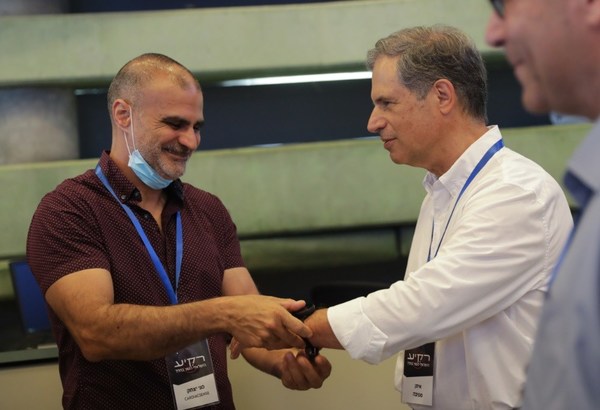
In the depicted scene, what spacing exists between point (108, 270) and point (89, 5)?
250 cm

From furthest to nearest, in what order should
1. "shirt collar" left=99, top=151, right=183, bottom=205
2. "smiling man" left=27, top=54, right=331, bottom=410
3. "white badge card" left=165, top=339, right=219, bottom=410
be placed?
"shirt collar" left=99, top=151, right=183, bottom=205 < "white badge card" left=165, top=339, right=219, bottom=410 < "smiling man" left=27, top=54, right=331, bottom=410

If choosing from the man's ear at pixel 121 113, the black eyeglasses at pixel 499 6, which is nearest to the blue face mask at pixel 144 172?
the man's ear at pixel 121 113

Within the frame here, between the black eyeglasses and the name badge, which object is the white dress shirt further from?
the black eyeglasses

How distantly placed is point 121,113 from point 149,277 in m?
0.59

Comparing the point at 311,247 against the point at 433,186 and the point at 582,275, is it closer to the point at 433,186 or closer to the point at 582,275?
the point at 433,186

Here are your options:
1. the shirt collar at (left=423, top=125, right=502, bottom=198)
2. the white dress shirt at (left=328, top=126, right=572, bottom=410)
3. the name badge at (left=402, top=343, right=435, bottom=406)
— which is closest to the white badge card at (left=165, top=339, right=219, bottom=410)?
the white dress shirt at (left=328, top=126, right=572, bottom=410)

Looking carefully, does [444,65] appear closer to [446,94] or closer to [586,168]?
[446,94]

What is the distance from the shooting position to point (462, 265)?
194 centimetres

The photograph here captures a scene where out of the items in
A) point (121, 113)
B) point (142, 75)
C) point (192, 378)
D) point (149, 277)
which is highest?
point (142, 75)

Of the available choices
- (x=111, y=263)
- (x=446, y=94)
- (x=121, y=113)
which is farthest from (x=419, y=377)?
(x=121, y=113)

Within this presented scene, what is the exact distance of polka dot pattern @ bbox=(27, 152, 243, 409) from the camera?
2.16 metres

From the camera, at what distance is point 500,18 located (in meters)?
1.05

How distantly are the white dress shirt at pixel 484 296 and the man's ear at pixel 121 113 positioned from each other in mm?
977

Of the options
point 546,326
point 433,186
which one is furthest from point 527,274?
point 546,326
